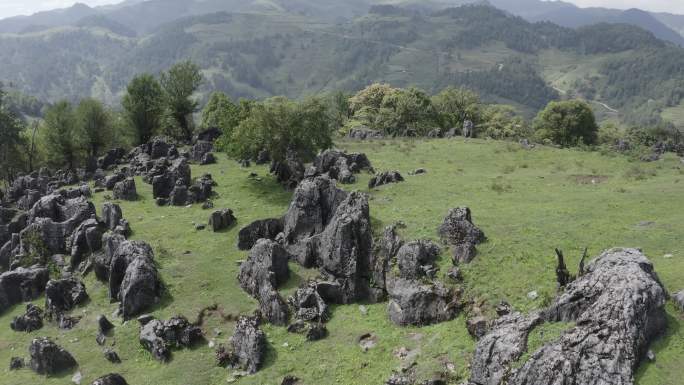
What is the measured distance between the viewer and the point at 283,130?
5509cm

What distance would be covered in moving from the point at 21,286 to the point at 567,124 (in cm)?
9863

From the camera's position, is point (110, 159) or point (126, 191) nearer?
point (126, 191)

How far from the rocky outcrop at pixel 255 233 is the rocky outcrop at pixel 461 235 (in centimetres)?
1569

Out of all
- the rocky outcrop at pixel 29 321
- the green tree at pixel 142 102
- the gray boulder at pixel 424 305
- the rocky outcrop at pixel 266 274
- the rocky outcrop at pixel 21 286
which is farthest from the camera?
the green tree at pixel 142 102

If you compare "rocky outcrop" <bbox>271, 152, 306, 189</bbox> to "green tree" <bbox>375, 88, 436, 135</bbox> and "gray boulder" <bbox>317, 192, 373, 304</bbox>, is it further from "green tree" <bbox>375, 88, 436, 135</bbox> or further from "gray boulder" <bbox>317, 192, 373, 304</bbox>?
"green tree" <bbox>375, 88, 436, 135</bbox>

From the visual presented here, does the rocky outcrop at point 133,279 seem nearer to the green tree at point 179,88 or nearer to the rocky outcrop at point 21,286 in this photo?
the rocky outcrop at point 21,286

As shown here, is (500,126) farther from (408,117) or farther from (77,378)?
(77,378)

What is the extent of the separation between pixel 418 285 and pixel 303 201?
1445cm

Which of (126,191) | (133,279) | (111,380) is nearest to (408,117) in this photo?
(126,191)

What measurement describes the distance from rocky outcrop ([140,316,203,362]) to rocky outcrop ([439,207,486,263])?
674 inches

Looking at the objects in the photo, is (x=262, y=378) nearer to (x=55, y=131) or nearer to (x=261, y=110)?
(x=261, y=110)

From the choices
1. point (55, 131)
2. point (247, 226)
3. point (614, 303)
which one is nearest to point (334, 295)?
point (247, 226)

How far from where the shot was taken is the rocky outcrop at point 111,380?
27.0 m

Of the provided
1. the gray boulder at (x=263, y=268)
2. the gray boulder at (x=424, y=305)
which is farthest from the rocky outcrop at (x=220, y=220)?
the gray boulder at (x=424, y=305)
